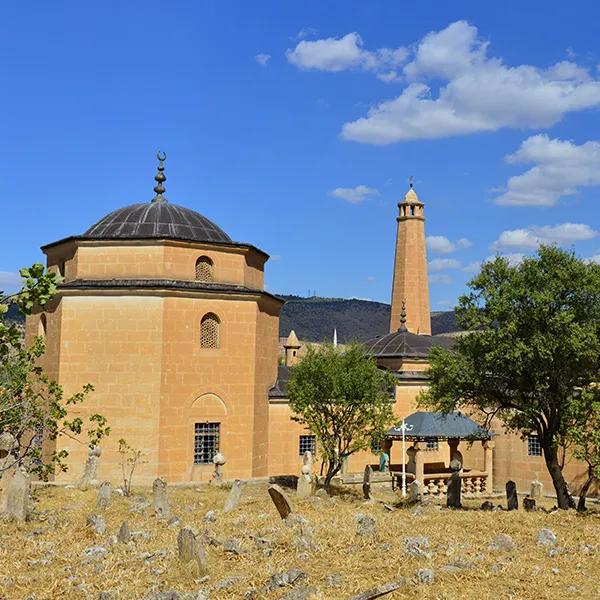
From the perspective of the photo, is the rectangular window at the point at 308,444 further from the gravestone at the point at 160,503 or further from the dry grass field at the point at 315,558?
the dry grass field at the point at 315,558

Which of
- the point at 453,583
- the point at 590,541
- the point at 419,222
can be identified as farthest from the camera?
the point at 419,222

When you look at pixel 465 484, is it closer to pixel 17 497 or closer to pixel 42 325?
pixel 42 325

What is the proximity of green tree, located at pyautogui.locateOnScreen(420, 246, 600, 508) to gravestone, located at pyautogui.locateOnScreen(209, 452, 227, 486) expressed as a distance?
8736 mm

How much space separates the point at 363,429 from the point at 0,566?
15.1 meters

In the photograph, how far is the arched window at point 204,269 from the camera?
26484mm

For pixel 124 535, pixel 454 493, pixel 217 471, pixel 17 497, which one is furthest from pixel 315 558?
pixel 217 471

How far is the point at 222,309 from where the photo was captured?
26359 millimetres

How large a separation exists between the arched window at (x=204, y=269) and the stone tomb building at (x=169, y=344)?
38 millimetres

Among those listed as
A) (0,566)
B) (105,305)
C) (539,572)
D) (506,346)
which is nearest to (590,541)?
(539,572)

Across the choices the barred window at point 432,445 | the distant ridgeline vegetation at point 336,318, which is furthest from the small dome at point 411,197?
the distant ridgeline vegetation at point 336,318

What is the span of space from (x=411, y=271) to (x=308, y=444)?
992 inches

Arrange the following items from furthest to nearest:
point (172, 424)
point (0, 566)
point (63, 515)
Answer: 1. point (172, 424)
2. point (63, 515)
3. point (0, 566)

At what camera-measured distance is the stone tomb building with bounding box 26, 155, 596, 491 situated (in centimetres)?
2488

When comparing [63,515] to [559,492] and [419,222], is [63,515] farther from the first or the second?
[419,222]
